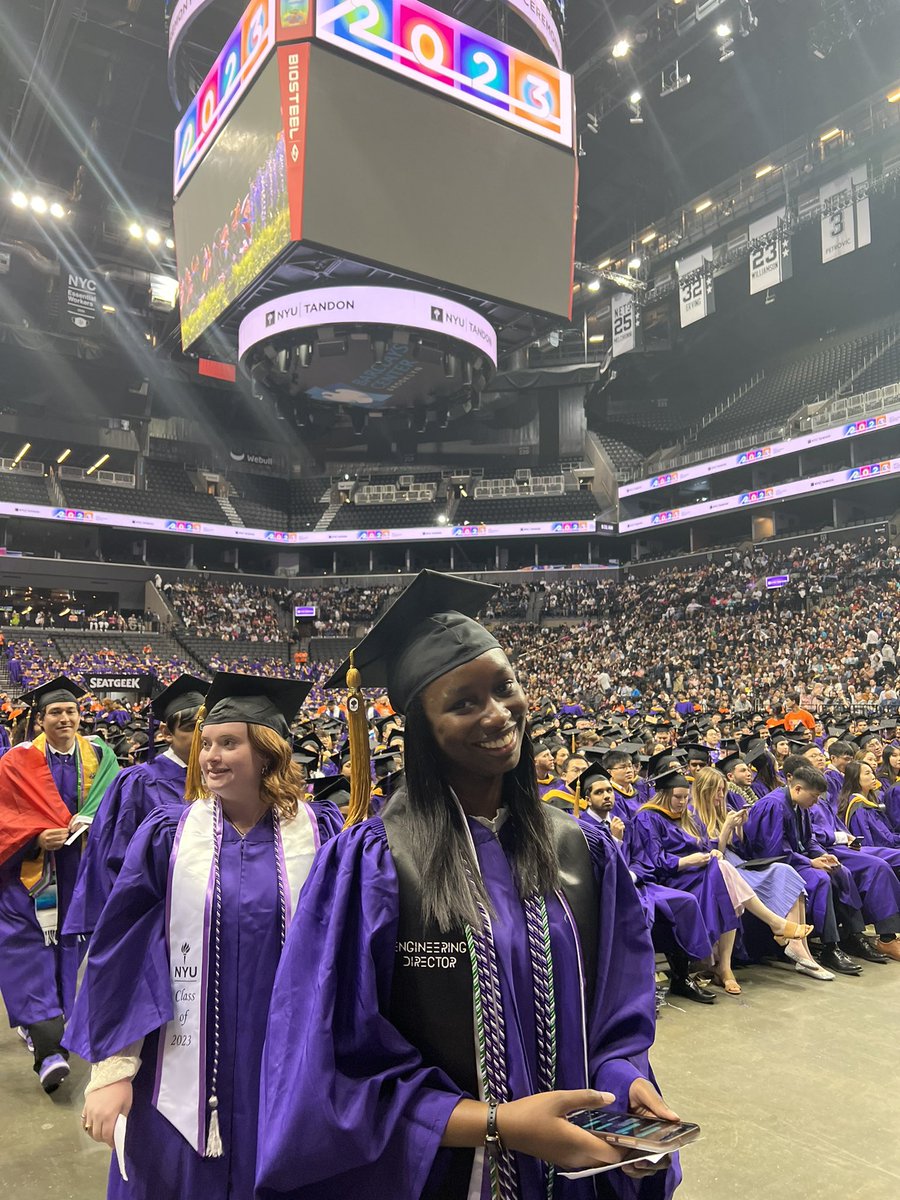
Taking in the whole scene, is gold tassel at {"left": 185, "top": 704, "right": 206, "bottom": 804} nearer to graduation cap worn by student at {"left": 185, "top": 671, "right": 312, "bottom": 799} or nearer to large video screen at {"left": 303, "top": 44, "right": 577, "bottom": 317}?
graduation cap worn by student at {"left": 185, "top": 671, "right": 312, "bottom": 799}

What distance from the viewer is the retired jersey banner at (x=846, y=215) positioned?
98.7 feet

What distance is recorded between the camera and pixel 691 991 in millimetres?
5348

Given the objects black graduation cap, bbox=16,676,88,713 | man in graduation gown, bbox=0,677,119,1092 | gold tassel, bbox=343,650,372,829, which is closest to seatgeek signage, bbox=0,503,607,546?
black graduation cap, bbox=16,676,88,713

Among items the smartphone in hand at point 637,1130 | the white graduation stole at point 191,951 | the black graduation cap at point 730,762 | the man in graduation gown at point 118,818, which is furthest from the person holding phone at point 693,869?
the smartphone in hand at point 637,1130

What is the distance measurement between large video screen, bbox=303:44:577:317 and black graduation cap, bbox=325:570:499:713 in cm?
1809

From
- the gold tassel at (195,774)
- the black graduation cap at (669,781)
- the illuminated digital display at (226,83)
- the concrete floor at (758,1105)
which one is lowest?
the concrete floor at (758,1105)

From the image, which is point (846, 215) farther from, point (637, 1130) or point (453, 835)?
point (637, 1130)

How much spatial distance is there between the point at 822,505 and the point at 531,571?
13070 millimetres

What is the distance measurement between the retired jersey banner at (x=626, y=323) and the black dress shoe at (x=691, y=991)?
36.0m

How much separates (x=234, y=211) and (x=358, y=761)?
68.9 feet

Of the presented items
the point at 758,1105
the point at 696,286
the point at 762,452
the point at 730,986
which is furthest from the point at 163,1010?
the point at 696,286

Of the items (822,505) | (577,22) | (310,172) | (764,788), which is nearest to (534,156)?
(310,172)

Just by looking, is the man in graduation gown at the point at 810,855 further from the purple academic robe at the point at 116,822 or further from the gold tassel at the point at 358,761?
the gold tassel at the point at 358,761

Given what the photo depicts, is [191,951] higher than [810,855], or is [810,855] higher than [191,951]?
[191,951]
